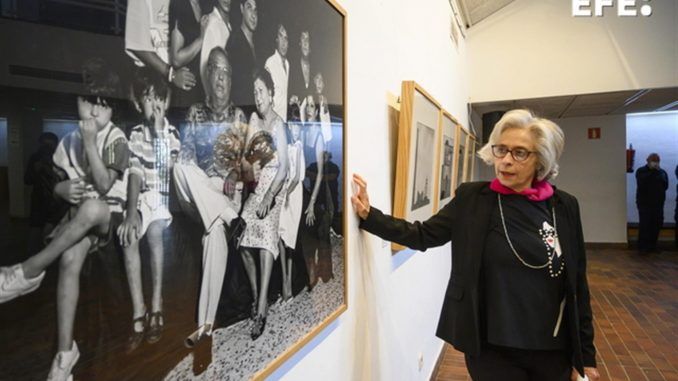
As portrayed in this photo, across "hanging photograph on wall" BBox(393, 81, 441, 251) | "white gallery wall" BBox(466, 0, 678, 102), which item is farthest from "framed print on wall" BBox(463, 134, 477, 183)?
"hanging photograph on wall" BBox(393, 81, 441, 251)

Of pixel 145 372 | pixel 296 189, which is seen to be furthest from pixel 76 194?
pixel 296 189

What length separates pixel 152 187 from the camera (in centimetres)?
63

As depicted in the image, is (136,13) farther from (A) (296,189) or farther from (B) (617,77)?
(B) (617,77)

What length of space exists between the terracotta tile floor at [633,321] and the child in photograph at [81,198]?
11.9 ft

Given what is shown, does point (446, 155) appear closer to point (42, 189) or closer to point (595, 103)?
point (42, 189)

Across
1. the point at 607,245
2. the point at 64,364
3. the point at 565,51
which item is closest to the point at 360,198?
the point at 64,364

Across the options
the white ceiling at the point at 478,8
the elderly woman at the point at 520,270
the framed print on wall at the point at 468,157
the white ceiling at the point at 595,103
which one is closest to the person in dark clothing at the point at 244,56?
the elderly woman at the point at 520,270

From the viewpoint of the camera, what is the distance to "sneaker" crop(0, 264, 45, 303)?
1.44 feet

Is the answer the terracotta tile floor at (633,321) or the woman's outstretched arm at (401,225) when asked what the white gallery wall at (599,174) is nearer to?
the terracotta tile floor at (633,321)

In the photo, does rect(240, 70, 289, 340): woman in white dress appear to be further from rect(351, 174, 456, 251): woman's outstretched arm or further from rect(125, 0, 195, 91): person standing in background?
rect(351, 174, 456, 251): woman's outstretched arm

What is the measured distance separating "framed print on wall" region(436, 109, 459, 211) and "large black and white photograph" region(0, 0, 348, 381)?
76.8 inches

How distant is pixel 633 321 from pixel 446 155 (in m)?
3.40

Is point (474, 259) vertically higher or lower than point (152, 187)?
lower

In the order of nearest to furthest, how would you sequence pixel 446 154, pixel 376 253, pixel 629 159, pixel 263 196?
pixel 263 196 → pixel 376 253 → pixel 446 154 → pixel 629 159
